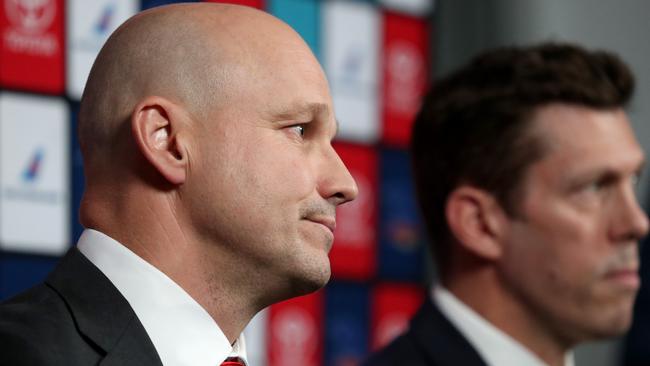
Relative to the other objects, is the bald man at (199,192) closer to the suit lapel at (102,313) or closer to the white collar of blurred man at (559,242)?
the suit lapel at (102,313)

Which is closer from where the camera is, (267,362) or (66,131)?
(66,131)

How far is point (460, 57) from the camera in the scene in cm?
367

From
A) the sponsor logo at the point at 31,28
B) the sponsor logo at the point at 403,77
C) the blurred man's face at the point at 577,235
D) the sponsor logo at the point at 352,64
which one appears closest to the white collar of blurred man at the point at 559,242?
the blurred man's face at the point at 577,235

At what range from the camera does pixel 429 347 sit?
7.27 feet

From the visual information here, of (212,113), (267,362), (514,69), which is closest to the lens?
(212,113)

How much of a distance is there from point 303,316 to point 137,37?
5.74 ft

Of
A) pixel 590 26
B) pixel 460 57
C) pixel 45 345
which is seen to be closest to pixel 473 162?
pixel 45 345

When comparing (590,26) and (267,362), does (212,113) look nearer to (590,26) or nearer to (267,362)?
(267,362)

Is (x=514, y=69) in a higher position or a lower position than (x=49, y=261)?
higher

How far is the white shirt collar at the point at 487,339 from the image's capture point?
221 cm

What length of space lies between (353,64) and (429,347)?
1.32 m

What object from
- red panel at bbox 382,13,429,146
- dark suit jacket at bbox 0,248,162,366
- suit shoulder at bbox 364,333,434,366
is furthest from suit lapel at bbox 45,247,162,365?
red panel at bbox 382,13,429,146

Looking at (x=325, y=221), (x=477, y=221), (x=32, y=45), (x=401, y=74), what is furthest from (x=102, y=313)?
(x=401, y=74)

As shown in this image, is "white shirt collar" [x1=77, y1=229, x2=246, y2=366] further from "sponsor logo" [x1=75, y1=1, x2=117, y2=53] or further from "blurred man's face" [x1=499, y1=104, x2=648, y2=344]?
"sponsor logo" [x1=75, y1=1, x2=117, y2=53]
